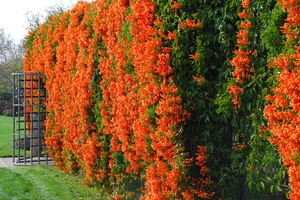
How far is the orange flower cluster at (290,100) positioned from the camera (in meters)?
3.34

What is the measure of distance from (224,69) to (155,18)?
122cm

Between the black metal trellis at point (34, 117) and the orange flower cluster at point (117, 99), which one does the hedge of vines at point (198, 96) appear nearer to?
the orange flower cluster at point (117, 99)

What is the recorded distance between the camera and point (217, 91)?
4.70m

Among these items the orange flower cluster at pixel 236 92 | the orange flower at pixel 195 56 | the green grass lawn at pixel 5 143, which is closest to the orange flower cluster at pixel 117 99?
the orange flower at pixel 195 56

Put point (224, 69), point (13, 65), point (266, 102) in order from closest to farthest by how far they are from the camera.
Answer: point (266, 102)
point (224, 69)
point (13, 65)

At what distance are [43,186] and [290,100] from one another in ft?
21.4

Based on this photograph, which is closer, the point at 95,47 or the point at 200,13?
the point at 200,13

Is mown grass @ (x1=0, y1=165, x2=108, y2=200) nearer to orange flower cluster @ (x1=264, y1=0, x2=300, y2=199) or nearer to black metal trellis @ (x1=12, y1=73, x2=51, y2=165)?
black metal trellis @ (x1=12, y1=73, x2=51, y2=165)

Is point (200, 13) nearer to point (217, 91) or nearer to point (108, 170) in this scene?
point (217, 91)

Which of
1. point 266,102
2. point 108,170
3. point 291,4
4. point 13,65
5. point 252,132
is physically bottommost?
point 108,170

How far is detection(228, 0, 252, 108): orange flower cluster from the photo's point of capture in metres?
4.13

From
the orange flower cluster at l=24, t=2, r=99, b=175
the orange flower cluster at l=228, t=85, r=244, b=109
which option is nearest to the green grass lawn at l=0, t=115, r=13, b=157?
the orange flower cluster at l=24, t=2, r=99, b=175

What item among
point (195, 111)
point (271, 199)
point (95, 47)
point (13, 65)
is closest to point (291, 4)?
point (195, 111)

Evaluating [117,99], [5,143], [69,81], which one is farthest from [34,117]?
[117,99]
